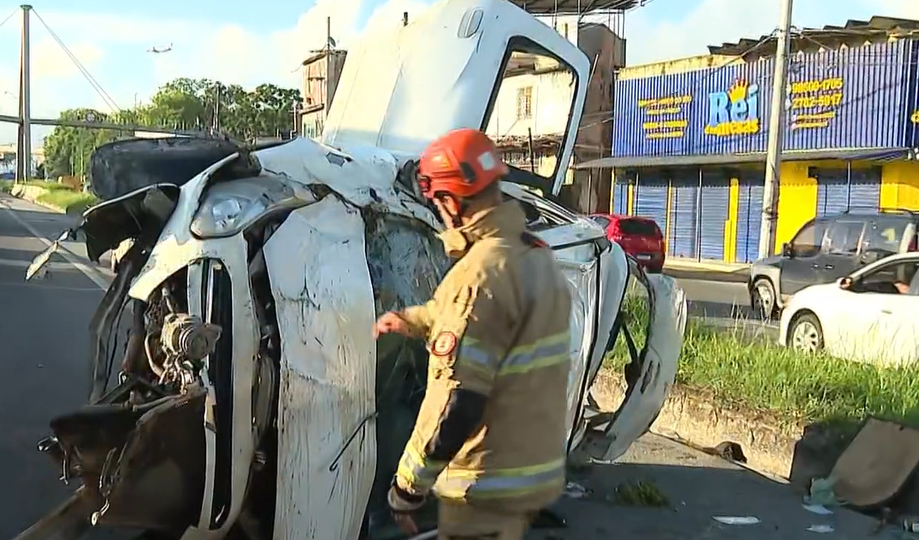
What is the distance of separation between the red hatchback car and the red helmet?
64.3 ft

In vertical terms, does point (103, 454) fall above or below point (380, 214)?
below

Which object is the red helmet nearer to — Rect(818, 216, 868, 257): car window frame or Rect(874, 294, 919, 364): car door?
Rect(874, 294, 919, 364): car door

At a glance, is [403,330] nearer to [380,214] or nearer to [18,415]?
[380,214]

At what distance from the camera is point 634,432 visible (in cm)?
588

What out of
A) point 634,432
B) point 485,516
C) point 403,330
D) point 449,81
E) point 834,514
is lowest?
point 834,514

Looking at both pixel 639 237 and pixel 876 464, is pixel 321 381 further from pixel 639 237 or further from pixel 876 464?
pixel 639 237

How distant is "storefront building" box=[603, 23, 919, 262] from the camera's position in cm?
2419

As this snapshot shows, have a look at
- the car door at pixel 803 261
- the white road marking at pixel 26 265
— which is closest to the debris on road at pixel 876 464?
the car door at pixel 803 261

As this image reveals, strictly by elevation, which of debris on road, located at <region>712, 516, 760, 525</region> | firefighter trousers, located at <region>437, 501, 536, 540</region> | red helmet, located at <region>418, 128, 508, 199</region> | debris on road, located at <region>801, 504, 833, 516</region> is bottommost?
debris on road, located at <region>712, 516, 760, 525</region>

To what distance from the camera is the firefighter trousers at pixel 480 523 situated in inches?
114

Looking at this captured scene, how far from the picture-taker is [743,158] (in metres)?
27.3

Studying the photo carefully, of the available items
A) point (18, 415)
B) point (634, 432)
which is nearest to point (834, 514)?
point (634, 432)

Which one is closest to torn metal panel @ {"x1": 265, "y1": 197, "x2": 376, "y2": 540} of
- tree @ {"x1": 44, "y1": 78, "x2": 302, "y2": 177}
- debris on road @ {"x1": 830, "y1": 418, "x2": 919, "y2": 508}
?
debris on road @ {"x1": 830, "y1": 418, "x2": 919, "y2": 508}

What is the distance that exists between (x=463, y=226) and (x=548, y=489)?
785mm
